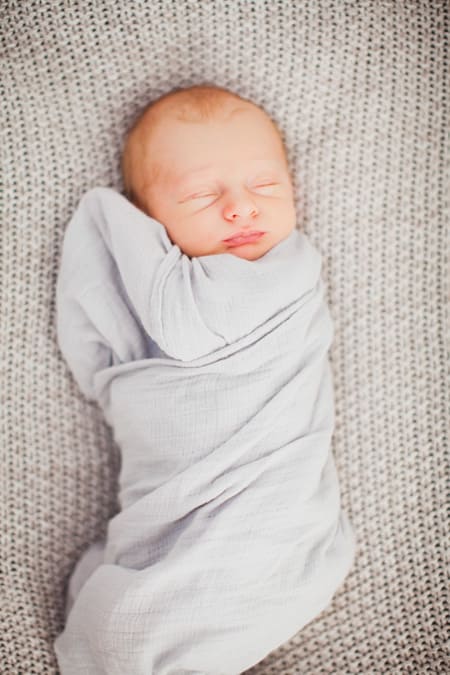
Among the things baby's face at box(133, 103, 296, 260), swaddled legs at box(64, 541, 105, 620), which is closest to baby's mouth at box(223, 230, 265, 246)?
baby's face at box(133, 103, 296, 260)

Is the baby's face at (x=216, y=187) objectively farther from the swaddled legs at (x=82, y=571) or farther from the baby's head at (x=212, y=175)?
the swaddled legs at (x=82, y=571)

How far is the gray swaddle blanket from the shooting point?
106 centimetres

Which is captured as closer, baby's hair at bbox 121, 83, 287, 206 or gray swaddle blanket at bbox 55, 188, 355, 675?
gray swaddle blanket at bbox 55, 188, 355, 675

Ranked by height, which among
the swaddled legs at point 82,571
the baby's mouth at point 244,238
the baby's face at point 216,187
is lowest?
the swaddled legs at point 82,571

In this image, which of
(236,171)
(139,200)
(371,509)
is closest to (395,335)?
(371,509)

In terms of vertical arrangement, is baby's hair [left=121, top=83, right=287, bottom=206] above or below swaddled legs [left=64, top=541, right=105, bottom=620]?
above

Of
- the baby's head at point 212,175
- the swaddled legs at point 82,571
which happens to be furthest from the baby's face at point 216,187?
the swaddled legs at point 82,571

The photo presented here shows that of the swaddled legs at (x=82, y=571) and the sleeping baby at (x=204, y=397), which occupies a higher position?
the sleeping baby at (x=204, y=397)

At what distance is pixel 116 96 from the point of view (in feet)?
4.34

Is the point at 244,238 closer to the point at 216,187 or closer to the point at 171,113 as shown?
the point at 216,187

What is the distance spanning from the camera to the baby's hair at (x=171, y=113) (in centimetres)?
122

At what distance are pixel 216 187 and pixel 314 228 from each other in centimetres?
27

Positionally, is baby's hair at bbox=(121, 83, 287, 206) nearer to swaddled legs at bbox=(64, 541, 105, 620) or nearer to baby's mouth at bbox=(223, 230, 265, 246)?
baby's mouth at bbox=(223, 230, 265, 246)

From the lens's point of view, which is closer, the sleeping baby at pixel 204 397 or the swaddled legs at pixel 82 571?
the sleeping baby at pixel 204 397
